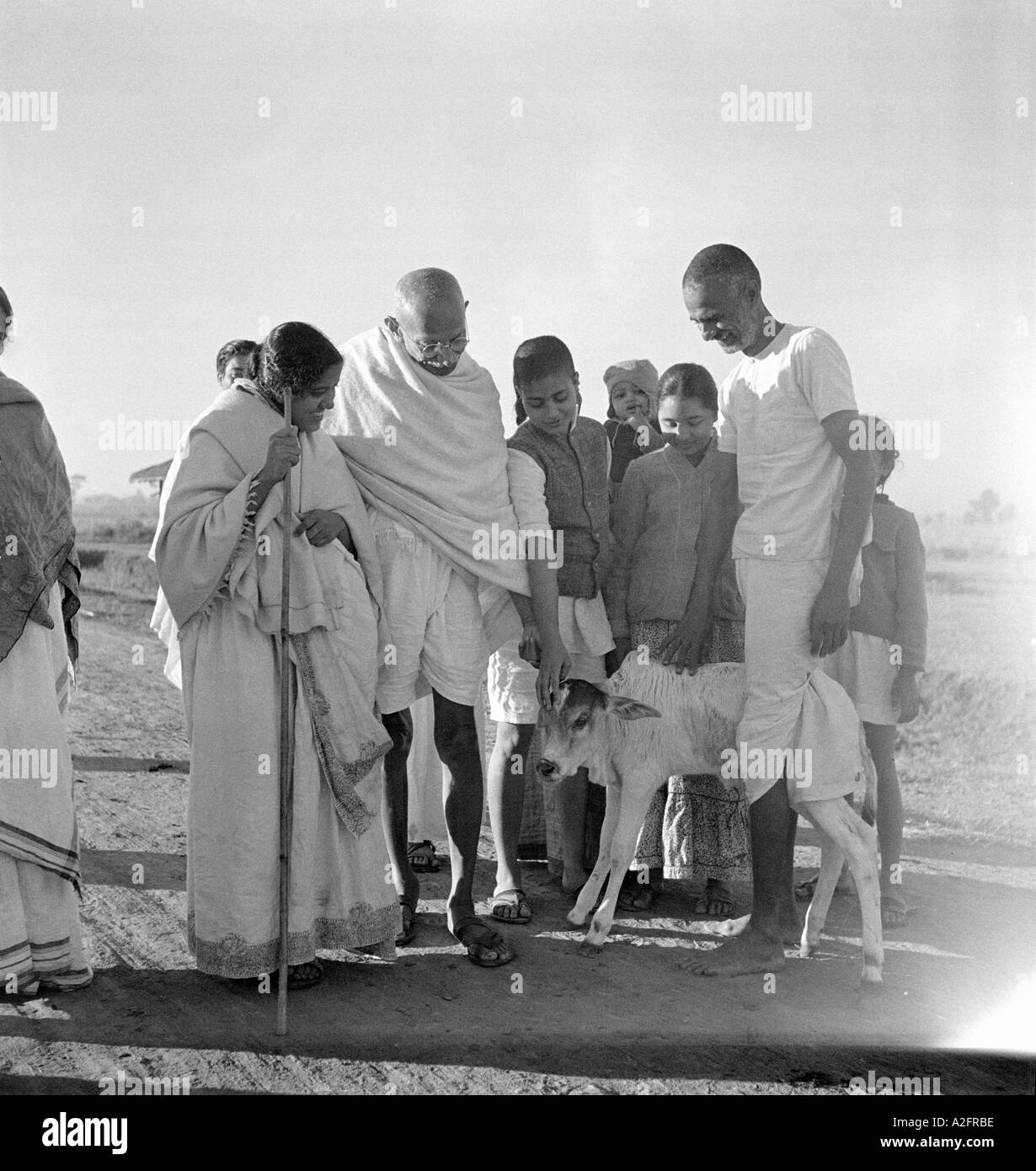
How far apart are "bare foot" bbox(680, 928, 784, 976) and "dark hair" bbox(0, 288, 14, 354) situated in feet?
11.4

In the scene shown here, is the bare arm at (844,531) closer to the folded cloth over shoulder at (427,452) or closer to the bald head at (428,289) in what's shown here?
the folded cloth over shoulder at (427,452)

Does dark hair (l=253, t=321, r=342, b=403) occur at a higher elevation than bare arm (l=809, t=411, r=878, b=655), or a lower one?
higher

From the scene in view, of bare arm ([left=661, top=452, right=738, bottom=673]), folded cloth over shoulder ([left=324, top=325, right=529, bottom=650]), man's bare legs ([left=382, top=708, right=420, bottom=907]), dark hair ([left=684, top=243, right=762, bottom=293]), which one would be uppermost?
dark hair ([left=684, top=243, right=762, bottom=293])

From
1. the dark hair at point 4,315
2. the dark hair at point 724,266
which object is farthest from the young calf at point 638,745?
the dark hair at point 4,315

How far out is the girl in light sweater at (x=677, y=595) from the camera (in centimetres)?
521

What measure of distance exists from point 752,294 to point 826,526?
36.4 inches

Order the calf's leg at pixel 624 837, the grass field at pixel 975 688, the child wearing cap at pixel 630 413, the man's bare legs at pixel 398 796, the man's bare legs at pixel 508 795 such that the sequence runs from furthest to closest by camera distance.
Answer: the grass field at pixel 975 688 → the child wearing cap at pixel 630 413 → the man's bare legs at pixel 508 795 → the man's bare legs at pixel 398 796 → the calf's leg at pixel 624 837

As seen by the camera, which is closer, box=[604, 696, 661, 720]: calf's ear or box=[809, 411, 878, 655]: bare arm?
box=[809, 411, 878, 655]: bare arm

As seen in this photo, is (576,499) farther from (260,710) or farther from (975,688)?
(975,688)

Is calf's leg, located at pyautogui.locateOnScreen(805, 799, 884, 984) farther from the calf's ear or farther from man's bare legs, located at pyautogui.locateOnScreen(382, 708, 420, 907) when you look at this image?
man's bare legs, located at pyautogui.locateOnScreen(382, 708, 420, 907)

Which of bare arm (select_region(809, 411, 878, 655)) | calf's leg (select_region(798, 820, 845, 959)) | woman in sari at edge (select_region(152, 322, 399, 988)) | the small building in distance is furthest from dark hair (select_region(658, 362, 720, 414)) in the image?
the small building in distance

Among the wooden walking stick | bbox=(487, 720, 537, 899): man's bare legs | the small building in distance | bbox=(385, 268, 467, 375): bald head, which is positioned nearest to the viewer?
the wooden walking stick

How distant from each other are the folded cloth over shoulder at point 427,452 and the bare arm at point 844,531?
47.1 inches

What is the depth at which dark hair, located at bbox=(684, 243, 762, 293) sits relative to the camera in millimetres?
4523
